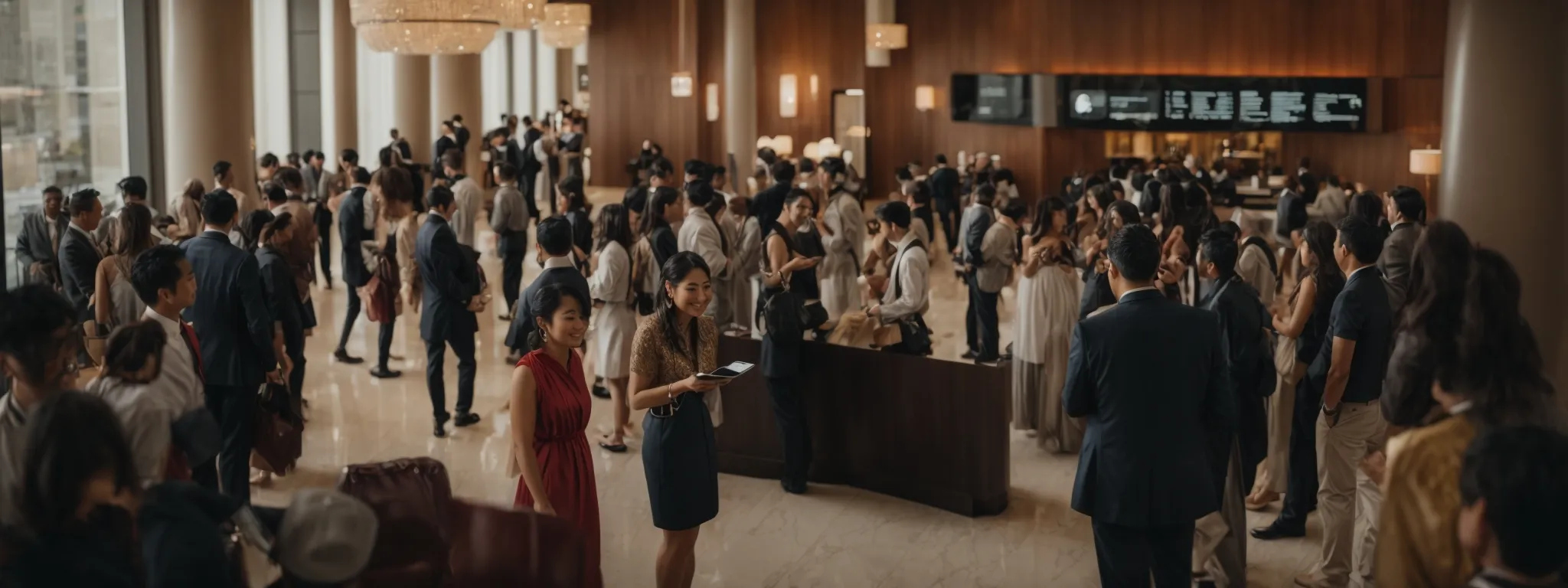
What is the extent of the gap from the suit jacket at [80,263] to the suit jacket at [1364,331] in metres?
6.06

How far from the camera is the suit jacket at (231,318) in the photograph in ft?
21.9

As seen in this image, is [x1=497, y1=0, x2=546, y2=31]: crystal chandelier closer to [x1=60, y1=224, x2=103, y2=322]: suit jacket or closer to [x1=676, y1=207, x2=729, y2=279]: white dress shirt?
[x1=676, y1=207, x2=729, y2=279]: white dress shirt

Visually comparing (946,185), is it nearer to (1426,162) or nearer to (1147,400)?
(1426,162)

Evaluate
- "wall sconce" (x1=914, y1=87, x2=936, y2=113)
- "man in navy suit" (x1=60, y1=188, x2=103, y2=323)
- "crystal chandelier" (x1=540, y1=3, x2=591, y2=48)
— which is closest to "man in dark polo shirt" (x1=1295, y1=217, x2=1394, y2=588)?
"man in navy suit" (x1=60, y1=188, x2=103, y2=323)

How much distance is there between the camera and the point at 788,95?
90.3ft

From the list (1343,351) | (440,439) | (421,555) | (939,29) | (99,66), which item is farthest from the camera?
(939,29)

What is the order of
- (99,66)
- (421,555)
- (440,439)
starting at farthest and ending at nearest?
(99,66)
(440,439)
(421,555)

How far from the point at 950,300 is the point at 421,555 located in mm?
12128

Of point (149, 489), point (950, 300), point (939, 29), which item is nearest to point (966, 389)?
point (149, 489)

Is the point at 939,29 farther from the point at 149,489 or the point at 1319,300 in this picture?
the point at 149,489

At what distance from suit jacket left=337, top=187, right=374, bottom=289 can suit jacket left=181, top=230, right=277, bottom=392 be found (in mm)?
4328

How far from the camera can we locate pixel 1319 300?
629 cm

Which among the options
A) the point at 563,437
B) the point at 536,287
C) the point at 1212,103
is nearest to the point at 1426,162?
the point at 1212,103

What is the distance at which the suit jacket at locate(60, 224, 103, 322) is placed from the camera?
301 inches
